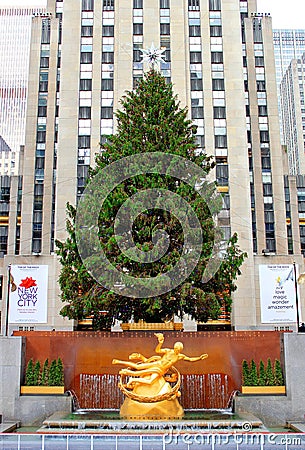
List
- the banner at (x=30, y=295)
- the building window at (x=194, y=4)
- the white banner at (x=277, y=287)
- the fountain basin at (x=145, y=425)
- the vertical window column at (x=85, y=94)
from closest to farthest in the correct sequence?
the fountain basin at (x=145, y=425) → the banner at (x=30, y=295) → the white banner at (x=277, y=287) → the vertical window column at (x=85, y=94) → the building window at (x=194, y=4)

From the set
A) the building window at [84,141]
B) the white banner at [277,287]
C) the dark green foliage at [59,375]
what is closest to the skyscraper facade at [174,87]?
the building window at [84,141]

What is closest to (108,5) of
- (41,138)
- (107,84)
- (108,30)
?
(108,30)

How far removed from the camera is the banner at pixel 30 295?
36.6 meters

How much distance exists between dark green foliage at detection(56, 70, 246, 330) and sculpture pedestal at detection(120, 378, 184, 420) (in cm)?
517

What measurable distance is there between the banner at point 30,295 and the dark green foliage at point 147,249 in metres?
11.9

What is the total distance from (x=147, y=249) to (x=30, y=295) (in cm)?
1675

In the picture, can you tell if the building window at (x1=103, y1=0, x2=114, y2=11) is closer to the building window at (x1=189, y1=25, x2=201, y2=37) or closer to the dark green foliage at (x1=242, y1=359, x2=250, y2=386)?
the building window at (x1=189, y1=25, x2=201, y2=37)

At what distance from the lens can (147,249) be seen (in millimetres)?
22906

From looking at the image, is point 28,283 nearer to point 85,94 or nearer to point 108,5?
point 85,94

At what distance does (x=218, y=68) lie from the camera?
56.9m

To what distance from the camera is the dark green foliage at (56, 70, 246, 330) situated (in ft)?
76.0

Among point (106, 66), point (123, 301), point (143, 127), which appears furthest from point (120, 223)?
point (106, 66)

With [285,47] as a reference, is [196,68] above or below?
below

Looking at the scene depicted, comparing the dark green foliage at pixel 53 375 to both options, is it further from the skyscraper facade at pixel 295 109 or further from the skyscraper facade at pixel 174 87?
the skyscraper facade at pixel 295 109
